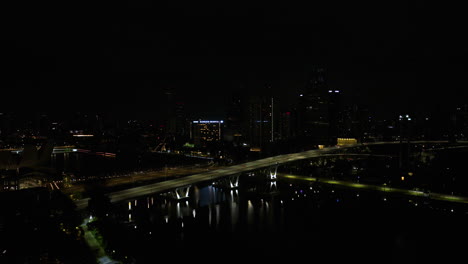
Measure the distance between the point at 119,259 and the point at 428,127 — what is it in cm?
3185

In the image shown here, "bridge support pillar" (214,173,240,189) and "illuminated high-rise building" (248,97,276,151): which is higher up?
"illuminated high-rise building" (248,97,276,151)

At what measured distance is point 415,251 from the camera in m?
6.98

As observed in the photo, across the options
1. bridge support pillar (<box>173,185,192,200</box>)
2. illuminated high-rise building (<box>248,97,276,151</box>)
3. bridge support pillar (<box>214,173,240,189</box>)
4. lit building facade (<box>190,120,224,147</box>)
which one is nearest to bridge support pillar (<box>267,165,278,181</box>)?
bridge support pillar (<box>214,173,240,189</box>)

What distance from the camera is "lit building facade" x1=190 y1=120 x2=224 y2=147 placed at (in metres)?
31.7

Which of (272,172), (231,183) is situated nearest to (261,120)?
(272,172)

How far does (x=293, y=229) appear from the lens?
27.3 ft

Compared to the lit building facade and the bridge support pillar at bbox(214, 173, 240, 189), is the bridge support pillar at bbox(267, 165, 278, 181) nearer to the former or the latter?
the bridge support pillar at bbox(214, 173, 240, 189)

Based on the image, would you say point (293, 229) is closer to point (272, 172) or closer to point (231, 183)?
point (231, 183)

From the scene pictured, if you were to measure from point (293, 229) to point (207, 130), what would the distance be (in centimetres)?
2485

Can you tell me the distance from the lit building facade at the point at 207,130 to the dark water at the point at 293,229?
20.0 m

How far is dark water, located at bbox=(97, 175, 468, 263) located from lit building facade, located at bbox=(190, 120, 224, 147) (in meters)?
20.0

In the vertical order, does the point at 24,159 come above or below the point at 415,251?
above

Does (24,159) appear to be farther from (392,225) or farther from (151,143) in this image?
(151,143)

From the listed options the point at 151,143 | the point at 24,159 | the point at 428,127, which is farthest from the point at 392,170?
the point at 151,143
